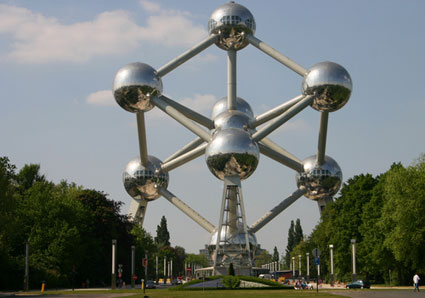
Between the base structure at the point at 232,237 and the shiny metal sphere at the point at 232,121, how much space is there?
4607mm

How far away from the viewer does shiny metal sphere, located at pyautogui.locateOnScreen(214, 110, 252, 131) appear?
47906 mm

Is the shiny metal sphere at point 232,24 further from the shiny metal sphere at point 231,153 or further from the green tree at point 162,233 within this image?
the green tree at point 162,233

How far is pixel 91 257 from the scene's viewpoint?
168 ft

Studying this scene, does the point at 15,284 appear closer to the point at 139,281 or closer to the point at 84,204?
the point at 84,204

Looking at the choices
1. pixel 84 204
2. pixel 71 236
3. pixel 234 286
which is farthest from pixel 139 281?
pixel 234 286

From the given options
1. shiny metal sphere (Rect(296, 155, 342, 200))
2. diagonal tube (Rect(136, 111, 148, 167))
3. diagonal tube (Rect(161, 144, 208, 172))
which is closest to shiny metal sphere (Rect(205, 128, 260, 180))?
diagonal tube (Rect(161, 144, 208, 172))

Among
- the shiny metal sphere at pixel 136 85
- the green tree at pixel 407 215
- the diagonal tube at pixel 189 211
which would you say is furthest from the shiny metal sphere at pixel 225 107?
the green tree at pixel 407 215

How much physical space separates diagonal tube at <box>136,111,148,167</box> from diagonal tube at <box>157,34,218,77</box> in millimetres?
3477

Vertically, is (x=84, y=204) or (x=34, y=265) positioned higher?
(x=84, y=204)

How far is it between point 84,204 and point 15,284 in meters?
11.6

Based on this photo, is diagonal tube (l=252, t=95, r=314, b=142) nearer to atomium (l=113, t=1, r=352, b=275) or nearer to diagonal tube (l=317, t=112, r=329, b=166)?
atomium (l=113, t=1, r=352, b=275)

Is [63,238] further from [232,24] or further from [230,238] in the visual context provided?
[232,24]

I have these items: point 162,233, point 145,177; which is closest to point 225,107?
point 145,177

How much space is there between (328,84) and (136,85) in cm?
1295
